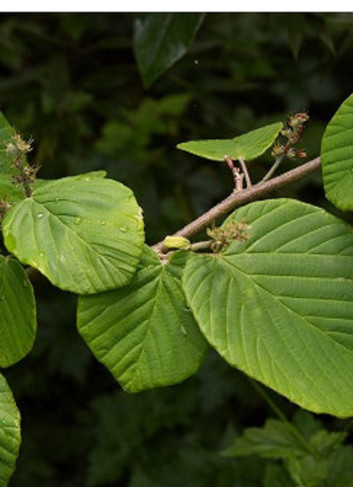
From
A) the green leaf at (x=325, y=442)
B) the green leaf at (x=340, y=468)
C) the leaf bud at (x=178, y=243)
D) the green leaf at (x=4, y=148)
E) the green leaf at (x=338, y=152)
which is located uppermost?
the green leaf at (x=4, y=148)

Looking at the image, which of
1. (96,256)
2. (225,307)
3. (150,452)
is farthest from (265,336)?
(150,452)

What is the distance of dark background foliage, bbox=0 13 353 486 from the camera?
Answer: 5.98 ft

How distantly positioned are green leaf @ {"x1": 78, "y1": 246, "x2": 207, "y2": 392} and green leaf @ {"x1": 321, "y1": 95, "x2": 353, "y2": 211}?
0.49 feet

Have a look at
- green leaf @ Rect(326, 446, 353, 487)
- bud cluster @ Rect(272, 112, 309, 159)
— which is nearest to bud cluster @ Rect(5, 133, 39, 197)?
bud cluster @ Rect(272, 112, 309, 159)

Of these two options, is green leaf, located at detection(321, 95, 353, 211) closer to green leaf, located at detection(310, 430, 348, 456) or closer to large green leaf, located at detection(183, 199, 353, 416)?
large green leaf, located at detection(183, 199, 353, 416)

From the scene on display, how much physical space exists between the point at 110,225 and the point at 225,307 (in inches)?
4.8

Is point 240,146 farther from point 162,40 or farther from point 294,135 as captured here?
point 162,40

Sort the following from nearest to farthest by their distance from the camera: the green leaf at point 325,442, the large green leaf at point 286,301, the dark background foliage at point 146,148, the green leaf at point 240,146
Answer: the large green leaf at point 286,301 → the green leaf at point 240,146 → the green leaf at point 325,442 → the dark background foliage at point 146,148

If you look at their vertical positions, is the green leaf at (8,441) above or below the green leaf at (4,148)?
below

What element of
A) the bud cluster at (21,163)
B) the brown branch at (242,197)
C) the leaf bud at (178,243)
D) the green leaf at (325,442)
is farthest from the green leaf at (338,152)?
the green leaf at (325,442)

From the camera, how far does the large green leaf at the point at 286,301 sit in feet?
2.46

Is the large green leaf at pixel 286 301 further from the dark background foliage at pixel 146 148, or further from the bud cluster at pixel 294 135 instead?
the dark background foliage at pixel 146 148

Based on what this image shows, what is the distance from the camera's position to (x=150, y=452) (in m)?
2.16

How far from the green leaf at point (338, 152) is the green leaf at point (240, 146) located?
0.22ft
